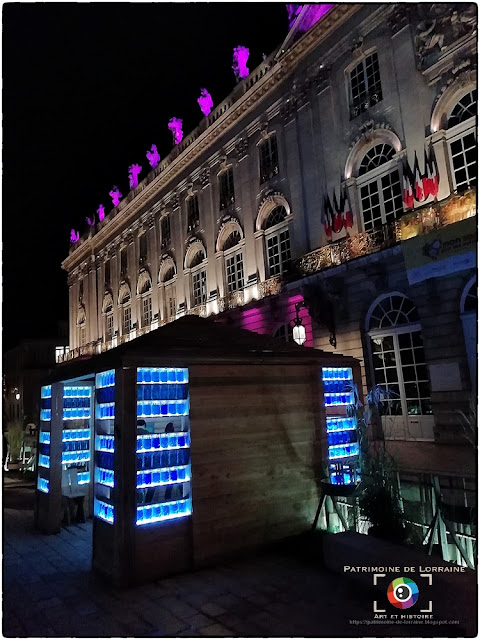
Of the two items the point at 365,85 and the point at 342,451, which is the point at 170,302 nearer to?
the point at 365,85

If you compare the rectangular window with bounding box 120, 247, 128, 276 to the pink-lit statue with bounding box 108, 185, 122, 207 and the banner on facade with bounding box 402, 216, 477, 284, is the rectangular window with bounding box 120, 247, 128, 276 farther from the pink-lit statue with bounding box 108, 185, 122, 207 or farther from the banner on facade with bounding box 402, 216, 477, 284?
the banner on facade with bounding box 402, 216, 477, 284

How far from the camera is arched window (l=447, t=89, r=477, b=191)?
11555 mm

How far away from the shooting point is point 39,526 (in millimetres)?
8406

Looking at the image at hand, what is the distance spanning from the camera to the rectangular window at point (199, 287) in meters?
22.2

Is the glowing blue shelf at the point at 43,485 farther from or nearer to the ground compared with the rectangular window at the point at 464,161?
nearer to the ground

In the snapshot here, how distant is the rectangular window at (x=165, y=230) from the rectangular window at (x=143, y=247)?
2.16m

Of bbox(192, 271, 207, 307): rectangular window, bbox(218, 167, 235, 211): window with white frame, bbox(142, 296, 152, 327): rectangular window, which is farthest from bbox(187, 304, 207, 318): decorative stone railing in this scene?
bbox(142, 296, 152, 327): rectangular window

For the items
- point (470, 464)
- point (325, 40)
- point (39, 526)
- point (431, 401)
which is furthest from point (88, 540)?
point (325, 40)

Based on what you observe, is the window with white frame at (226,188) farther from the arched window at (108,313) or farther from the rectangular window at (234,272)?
the arched window at (108,313)

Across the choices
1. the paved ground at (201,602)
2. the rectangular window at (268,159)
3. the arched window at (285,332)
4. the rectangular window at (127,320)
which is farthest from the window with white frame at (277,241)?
the rectangular window at (127,320)

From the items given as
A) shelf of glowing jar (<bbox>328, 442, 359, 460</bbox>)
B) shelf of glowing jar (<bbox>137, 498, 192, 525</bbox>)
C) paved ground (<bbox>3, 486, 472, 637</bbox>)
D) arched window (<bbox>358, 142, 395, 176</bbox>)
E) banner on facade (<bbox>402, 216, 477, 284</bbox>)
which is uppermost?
arched window (<bbox>358, 142, 395, 176</bbox>)

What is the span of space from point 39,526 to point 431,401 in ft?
30.0

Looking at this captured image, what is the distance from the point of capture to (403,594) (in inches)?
163

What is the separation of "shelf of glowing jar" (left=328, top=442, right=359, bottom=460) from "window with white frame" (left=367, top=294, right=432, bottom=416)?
15.4 ft
